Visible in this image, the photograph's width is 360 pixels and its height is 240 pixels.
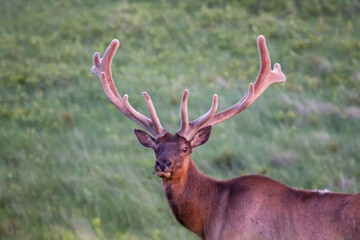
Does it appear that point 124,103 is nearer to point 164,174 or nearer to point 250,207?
point 164,174

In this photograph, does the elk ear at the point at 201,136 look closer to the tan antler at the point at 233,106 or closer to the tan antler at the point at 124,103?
the tan antler at the point at 233,106

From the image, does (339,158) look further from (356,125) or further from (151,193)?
(151,193)

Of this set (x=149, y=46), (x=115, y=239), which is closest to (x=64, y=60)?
(x=149, y=46)

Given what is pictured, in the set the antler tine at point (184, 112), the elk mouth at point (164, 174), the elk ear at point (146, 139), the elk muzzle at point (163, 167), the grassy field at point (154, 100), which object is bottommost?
the grassy field at point (154, 100)

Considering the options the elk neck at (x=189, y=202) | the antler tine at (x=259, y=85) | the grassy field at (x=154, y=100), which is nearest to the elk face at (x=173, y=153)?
the elk neck at (x=189, y=202)

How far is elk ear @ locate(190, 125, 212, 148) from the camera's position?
609 cm

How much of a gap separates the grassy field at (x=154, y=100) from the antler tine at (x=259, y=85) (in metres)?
1.96

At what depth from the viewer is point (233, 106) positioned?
6242 millimetres

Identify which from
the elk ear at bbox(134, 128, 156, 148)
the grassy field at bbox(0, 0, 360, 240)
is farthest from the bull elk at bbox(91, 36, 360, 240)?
the grassy field at bbox(0, 0, 360, 240)

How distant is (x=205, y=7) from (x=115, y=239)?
38.5 feet

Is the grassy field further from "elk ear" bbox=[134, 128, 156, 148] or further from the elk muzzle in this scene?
the elk muzzle

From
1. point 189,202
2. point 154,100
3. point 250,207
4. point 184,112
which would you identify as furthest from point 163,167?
point 154,100

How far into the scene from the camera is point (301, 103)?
468 inches

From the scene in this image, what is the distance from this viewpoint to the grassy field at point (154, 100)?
856 cm
